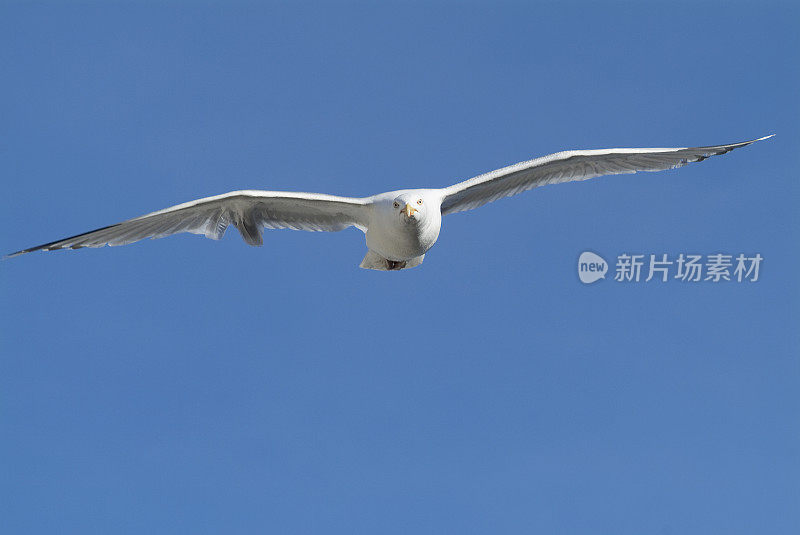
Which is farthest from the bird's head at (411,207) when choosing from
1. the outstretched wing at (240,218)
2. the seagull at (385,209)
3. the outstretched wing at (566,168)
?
the outstretched wing at (566,168)

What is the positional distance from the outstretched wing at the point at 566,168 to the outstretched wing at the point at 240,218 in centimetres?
138

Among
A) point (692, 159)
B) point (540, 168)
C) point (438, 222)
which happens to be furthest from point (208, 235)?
point (692, 159)

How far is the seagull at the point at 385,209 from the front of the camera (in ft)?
39.5

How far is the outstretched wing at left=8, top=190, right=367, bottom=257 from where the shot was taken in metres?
12.0

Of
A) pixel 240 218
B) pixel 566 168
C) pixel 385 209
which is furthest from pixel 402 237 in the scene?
pixel 566 168

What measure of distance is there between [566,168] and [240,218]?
4.13 metres

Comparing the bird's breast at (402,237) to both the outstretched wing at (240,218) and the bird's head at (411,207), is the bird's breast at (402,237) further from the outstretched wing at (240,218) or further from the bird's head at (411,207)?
the outstretched wing at (240,218)

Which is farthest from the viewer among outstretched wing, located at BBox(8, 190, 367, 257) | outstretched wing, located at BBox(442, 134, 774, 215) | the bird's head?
outstretched wing, located at BBox(442, 134, 774, 215)

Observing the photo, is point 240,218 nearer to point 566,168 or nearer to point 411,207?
point 411,207

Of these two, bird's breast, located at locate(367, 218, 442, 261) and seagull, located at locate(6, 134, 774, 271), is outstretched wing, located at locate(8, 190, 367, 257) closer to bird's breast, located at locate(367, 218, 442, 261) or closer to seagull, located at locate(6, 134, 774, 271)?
seagull, located at locate(6, 134, 774, 271)

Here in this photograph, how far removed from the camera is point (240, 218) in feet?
41.2

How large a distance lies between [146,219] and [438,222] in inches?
133

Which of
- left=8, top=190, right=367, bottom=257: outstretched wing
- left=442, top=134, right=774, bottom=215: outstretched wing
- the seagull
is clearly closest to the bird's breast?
the seagull

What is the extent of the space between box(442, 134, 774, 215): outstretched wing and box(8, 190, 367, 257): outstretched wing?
138 centimetres
